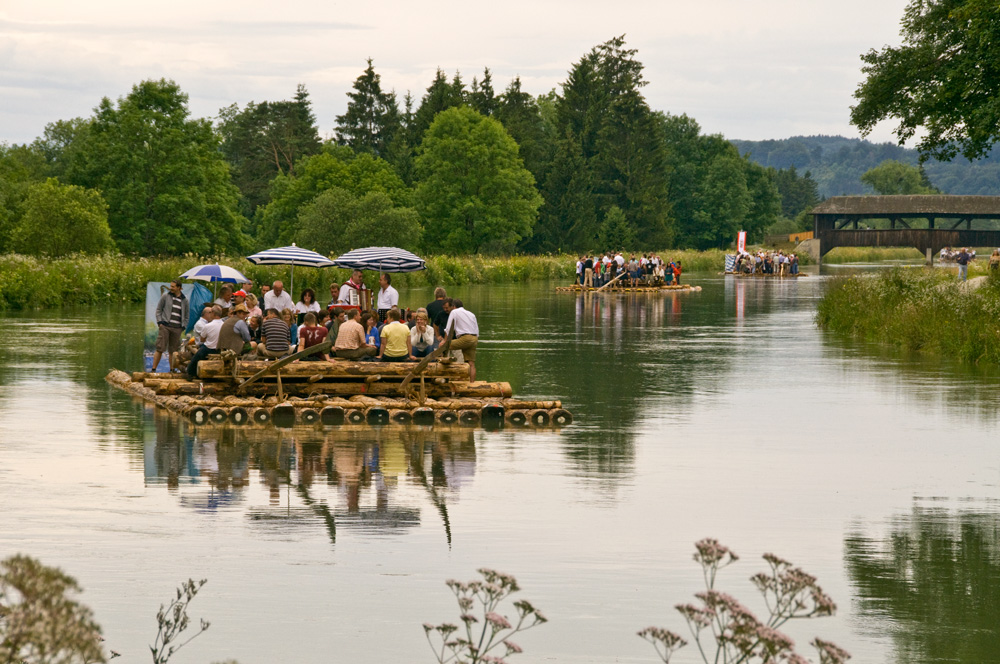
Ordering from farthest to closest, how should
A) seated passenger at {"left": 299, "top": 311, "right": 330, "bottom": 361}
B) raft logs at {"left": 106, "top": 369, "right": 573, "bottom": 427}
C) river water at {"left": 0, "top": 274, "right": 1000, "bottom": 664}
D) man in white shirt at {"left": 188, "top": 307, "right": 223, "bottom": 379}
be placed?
seated passenger at {"left": 299, "top": 311, "right": 330, "bottom": 361}
man in white shirt at {"left": 188, "top": 307, "right": 223, "bottom": 379}
raft logs at {"left": 106, "top": 369, "right": 573, "bottom": 427}
river water at {"left": 0, "top": 274, "right": 1000, "bottom": 664}

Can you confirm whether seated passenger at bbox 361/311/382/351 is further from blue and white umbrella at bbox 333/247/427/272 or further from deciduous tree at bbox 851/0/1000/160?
deciduous tree at bbox 851/0/1000/160

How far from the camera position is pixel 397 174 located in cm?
11731

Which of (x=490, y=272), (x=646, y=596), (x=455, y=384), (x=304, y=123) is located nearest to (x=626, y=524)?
(x=646, y=596)

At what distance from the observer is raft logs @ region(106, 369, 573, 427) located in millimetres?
17547

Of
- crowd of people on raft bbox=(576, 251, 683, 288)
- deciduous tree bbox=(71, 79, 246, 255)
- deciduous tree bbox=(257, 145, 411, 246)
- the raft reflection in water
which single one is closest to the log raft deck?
the raft reflection in water

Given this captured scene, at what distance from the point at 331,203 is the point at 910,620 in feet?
259

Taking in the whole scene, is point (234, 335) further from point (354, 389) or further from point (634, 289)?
point (634, 289)

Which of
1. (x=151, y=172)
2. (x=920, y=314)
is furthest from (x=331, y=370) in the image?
(x=151, y=172)

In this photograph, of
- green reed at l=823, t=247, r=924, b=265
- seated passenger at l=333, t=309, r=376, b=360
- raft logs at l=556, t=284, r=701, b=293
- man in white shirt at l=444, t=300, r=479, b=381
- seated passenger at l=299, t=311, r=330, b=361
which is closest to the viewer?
man in white shirt at l=444, t=300, r=479, b=381

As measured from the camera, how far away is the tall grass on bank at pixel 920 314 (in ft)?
93.0

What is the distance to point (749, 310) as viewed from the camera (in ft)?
165

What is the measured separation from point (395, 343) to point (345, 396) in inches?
59.1

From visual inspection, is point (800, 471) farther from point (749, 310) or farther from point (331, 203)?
point (331, 203)

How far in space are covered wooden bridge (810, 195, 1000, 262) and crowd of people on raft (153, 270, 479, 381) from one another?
96162 mm
